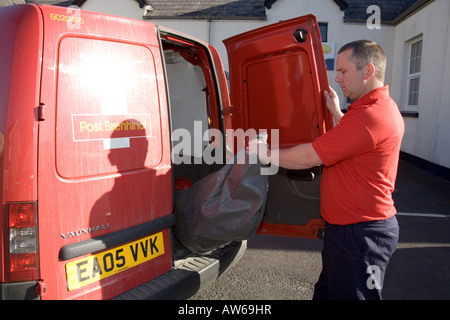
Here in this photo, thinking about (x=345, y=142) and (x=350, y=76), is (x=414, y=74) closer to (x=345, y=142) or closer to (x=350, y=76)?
(x=350, y=76)

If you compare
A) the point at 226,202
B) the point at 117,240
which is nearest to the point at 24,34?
the point at 117,240

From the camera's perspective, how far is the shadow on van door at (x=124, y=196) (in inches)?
84.7

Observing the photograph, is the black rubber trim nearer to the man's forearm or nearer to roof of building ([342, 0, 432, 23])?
the man's forearm

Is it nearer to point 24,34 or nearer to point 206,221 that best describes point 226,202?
point 206,221

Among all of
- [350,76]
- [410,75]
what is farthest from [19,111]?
[410,75]

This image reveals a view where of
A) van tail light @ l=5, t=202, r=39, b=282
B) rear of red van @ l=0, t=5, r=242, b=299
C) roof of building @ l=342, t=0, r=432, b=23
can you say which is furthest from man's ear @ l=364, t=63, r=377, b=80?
roof of building @ l=342, t=0, r=432, b=23

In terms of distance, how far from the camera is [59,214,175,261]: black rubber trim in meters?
1.97

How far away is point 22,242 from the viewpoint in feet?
6.11

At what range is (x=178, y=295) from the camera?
240 cm

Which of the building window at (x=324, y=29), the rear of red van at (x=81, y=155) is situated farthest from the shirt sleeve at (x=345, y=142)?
the building window at (x=324, y=29)

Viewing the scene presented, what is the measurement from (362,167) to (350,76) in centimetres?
55

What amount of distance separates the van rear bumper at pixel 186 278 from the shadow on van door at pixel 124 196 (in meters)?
0.12
